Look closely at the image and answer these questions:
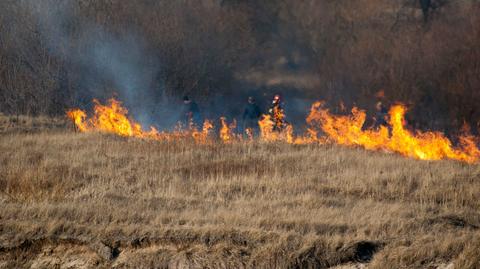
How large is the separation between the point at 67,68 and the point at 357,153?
50.7 feet

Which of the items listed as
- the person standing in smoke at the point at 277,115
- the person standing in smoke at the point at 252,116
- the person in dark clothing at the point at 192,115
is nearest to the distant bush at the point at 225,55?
the person in dark clothing at the point at 192,115

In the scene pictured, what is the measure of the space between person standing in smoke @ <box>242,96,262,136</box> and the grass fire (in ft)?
0.22

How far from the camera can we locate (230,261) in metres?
9.75

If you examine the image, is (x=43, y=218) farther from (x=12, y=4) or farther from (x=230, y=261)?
(x=12, y=4)

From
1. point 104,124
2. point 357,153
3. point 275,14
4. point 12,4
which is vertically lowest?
point 357,153

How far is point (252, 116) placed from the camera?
78.5ft

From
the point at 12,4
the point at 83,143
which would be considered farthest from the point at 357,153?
the point at 12,4

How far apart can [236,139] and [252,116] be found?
14.5ft

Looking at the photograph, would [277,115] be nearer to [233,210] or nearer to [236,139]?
[236,139]

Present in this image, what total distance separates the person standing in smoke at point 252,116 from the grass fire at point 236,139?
68mm

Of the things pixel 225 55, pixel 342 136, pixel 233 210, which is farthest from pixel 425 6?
pixel 233 210

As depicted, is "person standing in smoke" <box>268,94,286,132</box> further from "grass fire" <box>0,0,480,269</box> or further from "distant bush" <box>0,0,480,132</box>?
"distant bush" <box>0,0,480,132</box>

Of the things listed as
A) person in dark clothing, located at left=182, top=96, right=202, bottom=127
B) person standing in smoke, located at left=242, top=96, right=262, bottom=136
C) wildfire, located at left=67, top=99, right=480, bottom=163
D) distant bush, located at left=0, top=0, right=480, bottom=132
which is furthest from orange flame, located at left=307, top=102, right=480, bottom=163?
distant bush, located at left=0, top=0, right=480, bottom=132

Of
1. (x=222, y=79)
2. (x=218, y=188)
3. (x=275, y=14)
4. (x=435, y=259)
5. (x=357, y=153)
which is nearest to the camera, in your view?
(x=435, y=259)
